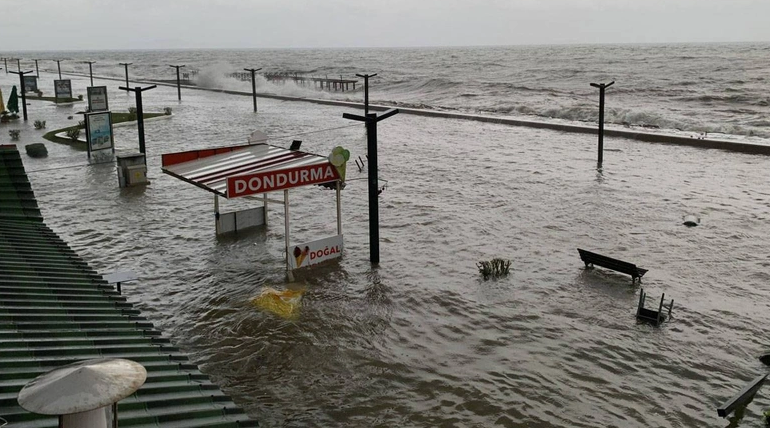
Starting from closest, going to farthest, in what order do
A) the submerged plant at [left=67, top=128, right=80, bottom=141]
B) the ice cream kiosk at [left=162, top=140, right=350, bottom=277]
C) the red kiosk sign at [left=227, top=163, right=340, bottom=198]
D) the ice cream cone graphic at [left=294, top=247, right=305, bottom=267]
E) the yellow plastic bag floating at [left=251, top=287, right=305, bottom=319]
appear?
the yellow plastic bag floating at [left=251, top=287, right=305, bottom=319]
the red kiosk sign at [left=227, top=163, right=340, bottom=198]
the ice cream kiosk at [left=162, top=140, right=350, bottom=277]
the ice cream cone graphic at [left=294, top=247, right=305, bottom=267]
the submerged plant at [left=67, top=128, right=80, bottom=141]

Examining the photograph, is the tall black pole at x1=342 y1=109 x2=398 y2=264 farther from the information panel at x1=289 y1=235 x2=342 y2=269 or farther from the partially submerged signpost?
the partially submerged signpost

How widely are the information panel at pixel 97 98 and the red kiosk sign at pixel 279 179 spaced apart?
22685 mm

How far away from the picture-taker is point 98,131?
26516mm

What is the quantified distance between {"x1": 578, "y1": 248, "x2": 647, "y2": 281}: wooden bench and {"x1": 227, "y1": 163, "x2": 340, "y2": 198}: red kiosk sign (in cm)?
567

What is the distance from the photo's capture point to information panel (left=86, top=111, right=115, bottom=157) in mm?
26141

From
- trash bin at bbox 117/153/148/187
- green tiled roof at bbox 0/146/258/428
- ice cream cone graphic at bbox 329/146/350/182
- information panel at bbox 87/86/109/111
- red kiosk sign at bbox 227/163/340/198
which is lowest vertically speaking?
trash bin at bbox 117/153/148/187

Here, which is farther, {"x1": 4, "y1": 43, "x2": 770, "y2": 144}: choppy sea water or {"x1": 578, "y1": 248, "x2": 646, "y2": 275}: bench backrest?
{"x1": 4, "y1": 43, "x2": 770, "y2": 144}: choppy sea water

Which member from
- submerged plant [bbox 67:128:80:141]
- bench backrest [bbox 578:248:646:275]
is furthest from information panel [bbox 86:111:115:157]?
bench backrest [bbox 578:248:646:275]

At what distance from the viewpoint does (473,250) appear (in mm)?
16297

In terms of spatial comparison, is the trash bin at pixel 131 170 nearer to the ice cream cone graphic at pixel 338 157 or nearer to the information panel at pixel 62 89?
the ice cream cone graphic at pixel 338 157

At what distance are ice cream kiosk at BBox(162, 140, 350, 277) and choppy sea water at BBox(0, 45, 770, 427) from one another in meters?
0.56

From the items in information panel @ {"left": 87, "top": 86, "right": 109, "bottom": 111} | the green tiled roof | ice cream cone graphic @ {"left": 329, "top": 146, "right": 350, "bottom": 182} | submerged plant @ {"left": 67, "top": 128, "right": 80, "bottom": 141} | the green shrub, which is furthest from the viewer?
information panel @ {"left": 87, "top": 86, "right": 109, "bottom": 111}

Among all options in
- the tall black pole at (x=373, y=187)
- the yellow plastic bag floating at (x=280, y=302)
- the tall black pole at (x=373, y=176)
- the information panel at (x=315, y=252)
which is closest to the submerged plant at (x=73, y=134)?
the information panel at (x=315, y=252)

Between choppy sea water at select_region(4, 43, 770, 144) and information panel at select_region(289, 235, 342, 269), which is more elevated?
choppy sea water at select_region(4, 43, 770, 144)
